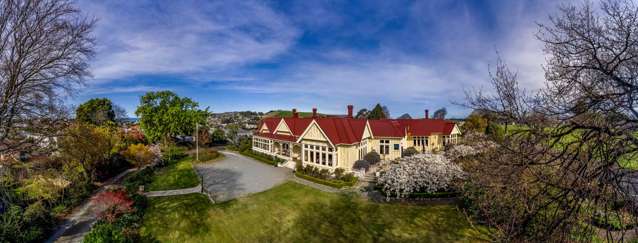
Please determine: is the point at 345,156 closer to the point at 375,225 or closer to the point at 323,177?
the point at 323,177

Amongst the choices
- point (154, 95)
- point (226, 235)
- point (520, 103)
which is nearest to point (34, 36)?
point (226, 235)

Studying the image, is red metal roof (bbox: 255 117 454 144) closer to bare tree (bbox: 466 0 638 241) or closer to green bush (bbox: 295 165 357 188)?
green bush (bbox: 295 165 357 188)

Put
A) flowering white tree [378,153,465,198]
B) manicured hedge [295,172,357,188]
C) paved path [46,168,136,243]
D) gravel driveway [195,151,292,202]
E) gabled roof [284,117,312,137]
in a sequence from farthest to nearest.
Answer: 1. gabled roof [284,117,312,137]
2. manicured hedge [295,172,357,188]
3. gravel driveway [195,151,292,202]
4. flowering white tree [378,153,465,198]
5. paved path [46,168,136,243]

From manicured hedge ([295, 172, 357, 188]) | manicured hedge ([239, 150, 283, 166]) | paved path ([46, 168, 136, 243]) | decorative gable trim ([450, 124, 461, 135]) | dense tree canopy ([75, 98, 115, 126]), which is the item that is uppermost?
dense tree canopy ([75, 98, 115, 126])

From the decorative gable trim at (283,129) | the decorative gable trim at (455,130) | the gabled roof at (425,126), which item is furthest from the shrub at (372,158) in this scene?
→ the decorative gable trim at (455,130)

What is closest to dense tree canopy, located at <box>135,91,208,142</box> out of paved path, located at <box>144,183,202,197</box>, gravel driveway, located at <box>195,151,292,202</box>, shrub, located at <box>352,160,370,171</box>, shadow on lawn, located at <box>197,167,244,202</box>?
gravel driveway, located at <box>195,151,292,202</box>

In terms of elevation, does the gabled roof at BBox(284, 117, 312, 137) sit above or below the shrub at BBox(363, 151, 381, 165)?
above
